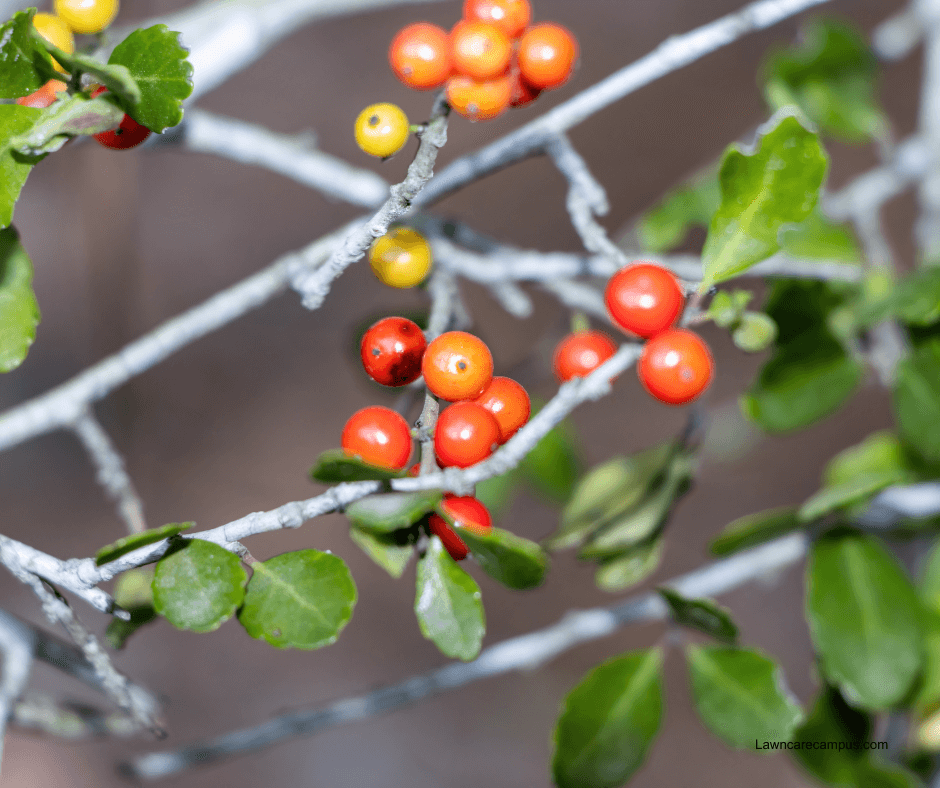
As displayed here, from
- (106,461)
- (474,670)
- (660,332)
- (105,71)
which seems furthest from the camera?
(474,670)

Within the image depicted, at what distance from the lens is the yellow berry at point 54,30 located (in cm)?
38

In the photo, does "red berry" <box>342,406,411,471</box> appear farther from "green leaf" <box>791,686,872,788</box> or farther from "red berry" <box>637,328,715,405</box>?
"green leaf" <box>791,686,872,788</box>

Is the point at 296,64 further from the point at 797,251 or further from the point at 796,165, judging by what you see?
the point at 796,165

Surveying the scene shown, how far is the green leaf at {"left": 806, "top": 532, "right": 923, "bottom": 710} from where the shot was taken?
565 millimetres

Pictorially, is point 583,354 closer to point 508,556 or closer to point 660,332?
point 660,332

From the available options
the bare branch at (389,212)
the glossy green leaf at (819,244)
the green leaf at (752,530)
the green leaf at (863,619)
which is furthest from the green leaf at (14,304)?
the glossy green leaf at (819,244)

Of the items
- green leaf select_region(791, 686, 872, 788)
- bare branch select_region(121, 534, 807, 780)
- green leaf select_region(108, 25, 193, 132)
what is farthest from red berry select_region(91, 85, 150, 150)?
green leaf select_region(791, 686, 872, 788)

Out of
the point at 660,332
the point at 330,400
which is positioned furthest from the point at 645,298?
the point at 330,400

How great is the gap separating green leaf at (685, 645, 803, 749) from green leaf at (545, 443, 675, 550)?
141mm

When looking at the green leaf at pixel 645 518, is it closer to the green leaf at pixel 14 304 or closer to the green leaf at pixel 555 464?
the green leaf at pixel 555 464

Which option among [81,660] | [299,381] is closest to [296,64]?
[299,381]

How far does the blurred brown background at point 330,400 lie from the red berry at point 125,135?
3.65 ft

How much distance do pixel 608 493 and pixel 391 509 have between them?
41cm

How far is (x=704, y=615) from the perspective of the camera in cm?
51
